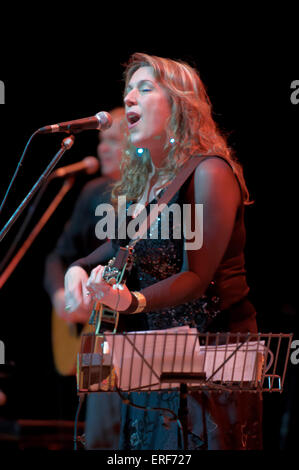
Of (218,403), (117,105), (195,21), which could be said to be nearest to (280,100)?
(195,21)

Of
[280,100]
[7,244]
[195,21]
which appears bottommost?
[7,244]

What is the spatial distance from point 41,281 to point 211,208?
10.1 ft

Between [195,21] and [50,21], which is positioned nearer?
[195,21]

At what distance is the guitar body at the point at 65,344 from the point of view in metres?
4.34

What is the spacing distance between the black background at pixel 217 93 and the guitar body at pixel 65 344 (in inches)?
20.9

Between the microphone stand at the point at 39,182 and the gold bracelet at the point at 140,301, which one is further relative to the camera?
the microphone stand at the point at 39,182

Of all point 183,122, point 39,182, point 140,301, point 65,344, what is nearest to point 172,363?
point 140,301

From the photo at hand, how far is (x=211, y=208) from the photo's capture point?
6.55 feet

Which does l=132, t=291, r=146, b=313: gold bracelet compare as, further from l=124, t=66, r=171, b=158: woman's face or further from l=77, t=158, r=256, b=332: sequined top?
l=124, t=66, r=171, b=158: woman's face

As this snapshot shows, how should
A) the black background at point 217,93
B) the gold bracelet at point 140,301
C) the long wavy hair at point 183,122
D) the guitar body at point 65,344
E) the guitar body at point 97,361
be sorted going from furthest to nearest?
the guitar body at point 65,344, the black background at point 217,93, the long wavy hair at point 183,122, the gold bracelet at point 140,301, the guitar body at point 97,361

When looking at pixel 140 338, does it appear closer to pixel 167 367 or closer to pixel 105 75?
pixel 167 367

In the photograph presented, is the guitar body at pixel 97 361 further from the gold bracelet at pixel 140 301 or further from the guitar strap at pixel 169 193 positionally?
the guitar strap at pixel 169 193

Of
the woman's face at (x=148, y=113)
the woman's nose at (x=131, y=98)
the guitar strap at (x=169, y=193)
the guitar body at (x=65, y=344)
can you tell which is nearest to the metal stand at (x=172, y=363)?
the guitar strap at (x=169, y=193)

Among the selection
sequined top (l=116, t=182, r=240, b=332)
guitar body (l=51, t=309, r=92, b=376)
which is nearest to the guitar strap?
sequined top (l=116, t=182, r=240, b=332)
